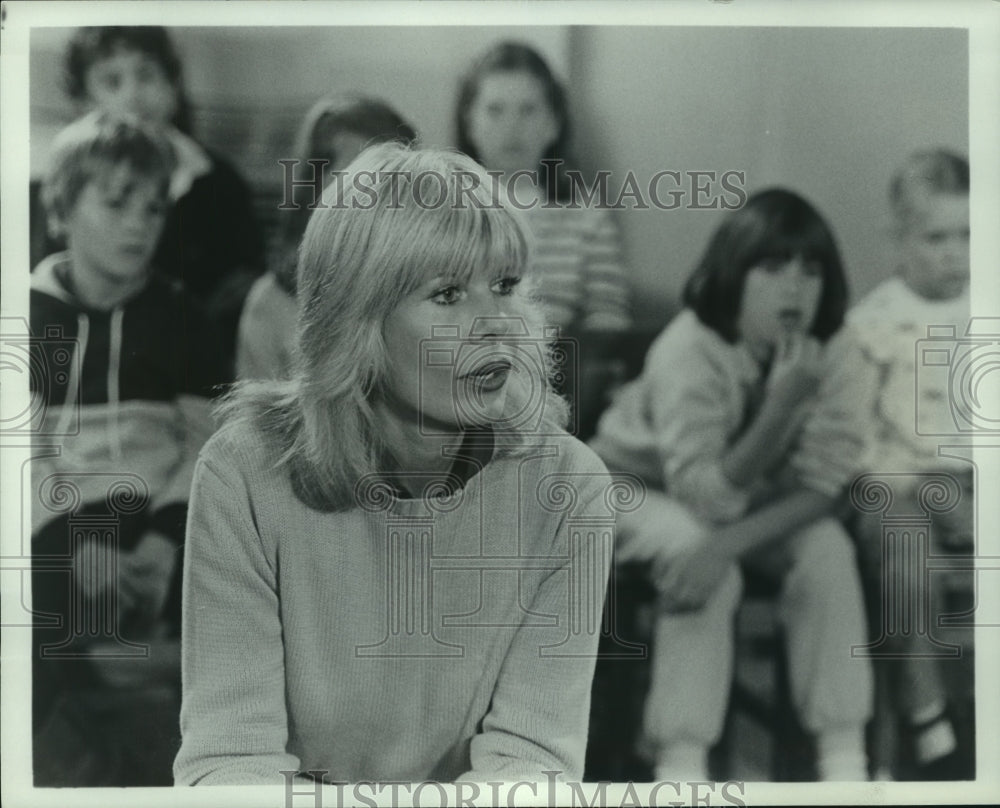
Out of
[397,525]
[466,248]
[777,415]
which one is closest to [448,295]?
[466,248]

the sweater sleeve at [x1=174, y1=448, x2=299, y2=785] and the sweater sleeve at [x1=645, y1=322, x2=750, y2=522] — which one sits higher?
the sweater sleeve at [x1=645, y1=322, x2=750, y2=522]

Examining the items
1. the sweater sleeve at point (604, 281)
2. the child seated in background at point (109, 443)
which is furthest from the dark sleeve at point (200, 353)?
the sweater sleeve at point (604, 281)

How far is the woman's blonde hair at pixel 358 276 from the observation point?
7.43 feet

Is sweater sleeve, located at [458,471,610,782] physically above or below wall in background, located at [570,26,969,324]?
below

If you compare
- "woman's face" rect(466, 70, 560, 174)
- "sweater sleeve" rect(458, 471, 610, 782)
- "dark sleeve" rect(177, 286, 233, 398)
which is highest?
"woman's face" rect(466, 70, 560, 174)

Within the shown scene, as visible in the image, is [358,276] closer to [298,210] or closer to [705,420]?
[298,210]

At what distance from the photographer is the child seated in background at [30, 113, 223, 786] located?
7.55 feet

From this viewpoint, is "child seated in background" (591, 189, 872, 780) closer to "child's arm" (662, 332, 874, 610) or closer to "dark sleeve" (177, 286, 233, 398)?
"child's arm" (662, 332, 874, 610)

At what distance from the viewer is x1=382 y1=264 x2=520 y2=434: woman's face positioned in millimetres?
2260

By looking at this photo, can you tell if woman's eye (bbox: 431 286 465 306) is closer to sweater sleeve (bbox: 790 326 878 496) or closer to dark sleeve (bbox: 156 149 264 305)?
dark sleeve (bbox: 156 149 264 305)

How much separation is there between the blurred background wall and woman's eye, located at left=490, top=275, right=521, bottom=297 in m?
0.22

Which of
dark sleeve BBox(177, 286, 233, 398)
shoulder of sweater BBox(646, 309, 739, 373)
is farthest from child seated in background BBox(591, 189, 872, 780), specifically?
dark sleeve BBox(177, 286, 233, 398)

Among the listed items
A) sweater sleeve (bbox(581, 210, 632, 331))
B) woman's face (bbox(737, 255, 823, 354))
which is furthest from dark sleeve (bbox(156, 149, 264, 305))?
woman's face (bbox(737, 255, 823, 354))

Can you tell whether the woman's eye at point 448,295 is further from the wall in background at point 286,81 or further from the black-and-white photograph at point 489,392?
the wall in background at point 286,81
